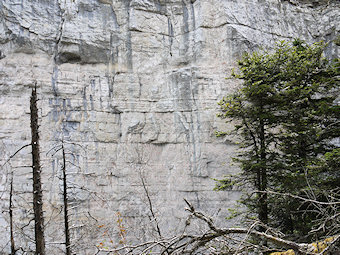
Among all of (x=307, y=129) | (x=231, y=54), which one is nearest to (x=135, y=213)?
(x=231, y=54)

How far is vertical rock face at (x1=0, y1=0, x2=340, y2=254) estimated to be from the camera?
2011 centimetres

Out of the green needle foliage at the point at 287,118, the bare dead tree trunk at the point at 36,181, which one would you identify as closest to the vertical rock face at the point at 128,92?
the green needle foliage at the point at 287,118

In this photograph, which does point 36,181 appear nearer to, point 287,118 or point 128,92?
point 287,118

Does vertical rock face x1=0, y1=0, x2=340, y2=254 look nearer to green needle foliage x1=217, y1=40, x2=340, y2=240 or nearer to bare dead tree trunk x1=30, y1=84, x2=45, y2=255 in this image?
green needle foliage x1=217, y1=40, x2=340, y2=240

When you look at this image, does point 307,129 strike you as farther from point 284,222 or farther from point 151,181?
point 151,181

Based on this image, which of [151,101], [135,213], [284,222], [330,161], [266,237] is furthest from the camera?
[151,101]

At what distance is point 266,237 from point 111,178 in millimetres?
17322

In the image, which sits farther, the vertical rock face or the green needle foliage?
the vertical rock face

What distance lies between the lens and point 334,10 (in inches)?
961

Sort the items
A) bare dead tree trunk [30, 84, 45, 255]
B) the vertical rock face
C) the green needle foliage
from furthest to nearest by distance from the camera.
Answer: the vertical rock face, the green needle foliage, bare dead tree trunk [30, 84, 45, 255]

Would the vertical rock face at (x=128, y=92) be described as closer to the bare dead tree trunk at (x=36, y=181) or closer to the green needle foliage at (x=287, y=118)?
the green needle foliage at (x=287, y=118)

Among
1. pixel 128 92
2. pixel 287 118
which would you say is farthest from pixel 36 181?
pixel 128 92

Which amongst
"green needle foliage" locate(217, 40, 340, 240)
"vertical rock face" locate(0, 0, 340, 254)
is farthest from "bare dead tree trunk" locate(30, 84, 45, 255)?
"vertical rock face" locate(0, 0, 340, 254)

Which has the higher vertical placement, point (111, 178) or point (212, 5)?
point (212, 5)
